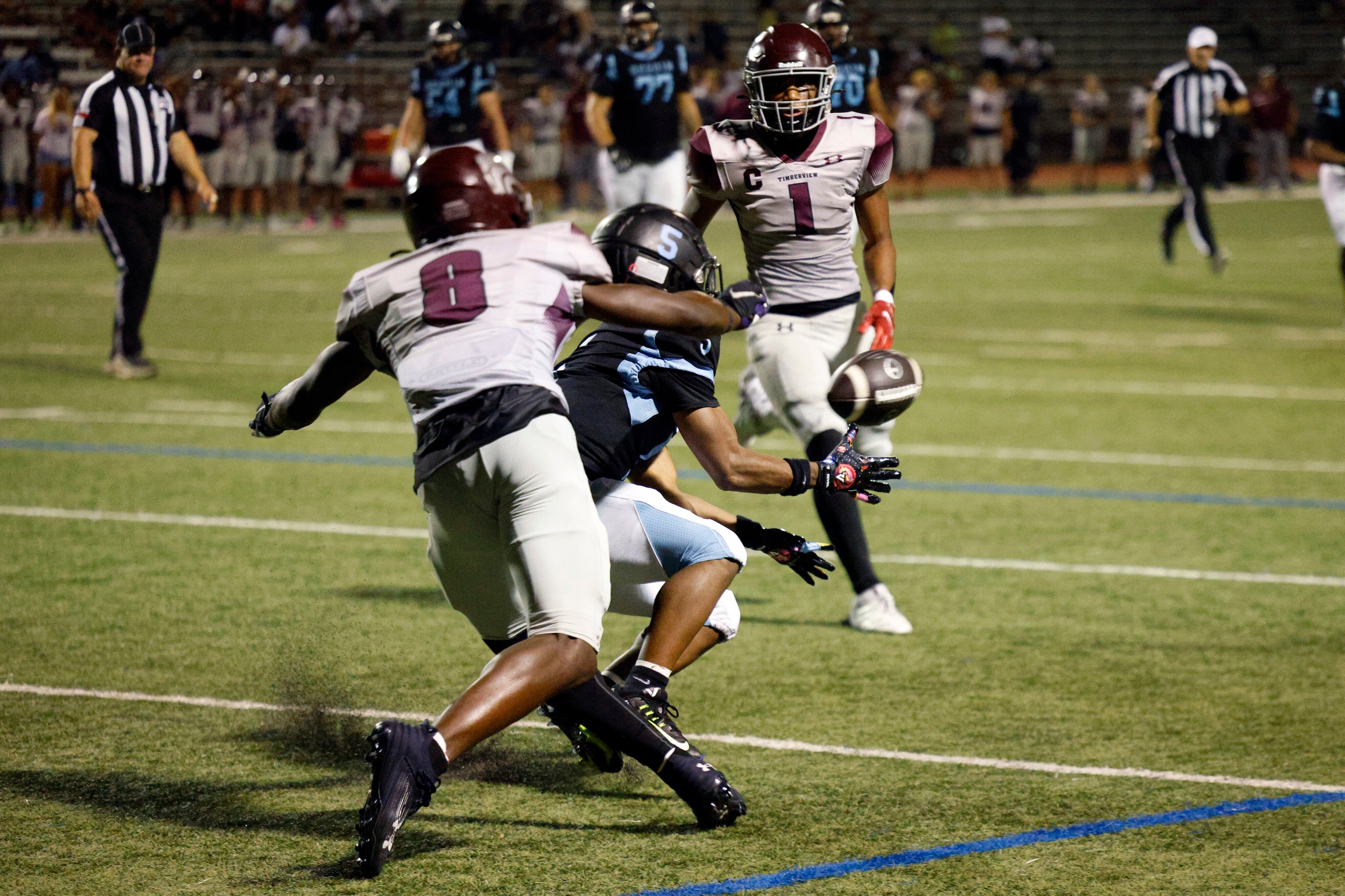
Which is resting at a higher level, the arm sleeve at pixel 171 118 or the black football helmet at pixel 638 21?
the black football helmet at pixel 638 21

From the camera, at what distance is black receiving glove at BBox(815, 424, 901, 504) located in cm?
408

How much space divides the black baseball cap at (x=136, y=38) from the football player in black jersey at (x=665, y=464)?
6812 mm

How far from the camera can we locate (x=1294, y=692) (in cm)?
490

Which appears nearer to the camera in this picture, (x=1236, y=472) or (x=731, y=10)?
(x=1236, y=472)

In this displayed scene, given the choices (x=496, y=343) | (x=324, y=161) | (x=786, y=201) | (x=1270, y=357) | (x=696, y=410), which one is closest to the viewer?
(x=496, y=343)

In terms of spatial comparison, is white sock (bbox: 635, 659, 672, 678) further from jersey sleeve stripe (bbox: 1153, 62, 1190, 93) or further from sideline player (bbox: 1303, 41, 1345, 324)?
jersey sleeve stripe (bbox: 1153, 62, 1190, 93)

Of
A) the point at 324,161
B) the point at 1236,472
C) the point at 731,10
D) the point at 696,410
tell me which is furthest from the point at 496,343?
the point at 731,10

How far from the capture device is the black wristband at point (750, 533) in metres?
4.32

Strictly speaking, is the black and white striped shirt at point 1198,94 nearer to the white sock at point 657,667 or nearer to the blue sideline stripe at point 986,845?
the blue sideline stripe at point 986,845

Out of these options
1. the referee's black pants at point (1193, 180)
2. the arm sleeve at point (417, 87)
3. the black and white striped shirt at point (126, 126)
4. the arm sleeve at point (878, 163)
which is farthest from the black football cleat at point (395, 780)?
the referee's black pants at point (1193, 180)

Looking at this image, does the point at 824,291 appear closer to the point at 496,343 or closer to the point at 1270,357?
the point at 496,343

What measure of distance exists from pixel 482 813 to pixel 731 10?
30.3m

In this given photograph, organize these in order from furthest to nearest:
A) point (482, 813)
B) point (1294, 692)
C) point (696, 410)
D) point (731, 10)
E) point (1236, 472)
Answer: point (731, 10) < point (1236, 472) < point (1294, 692) < point (696, 410) < point (482, 813)

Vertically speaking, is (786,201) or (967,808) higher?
(786,201)
